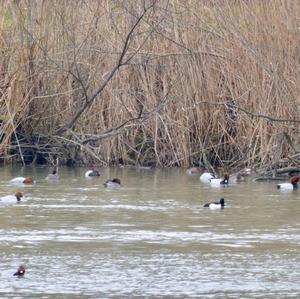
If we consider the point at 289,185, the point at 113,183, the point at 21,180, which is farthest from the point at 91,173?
the point at 289,185

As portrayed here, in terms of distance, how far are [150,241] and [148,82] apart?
764 centimetres

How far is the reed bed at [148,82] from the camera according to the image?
1727 cm

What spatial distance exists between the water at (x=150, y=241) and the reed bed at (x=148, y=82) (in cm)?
166

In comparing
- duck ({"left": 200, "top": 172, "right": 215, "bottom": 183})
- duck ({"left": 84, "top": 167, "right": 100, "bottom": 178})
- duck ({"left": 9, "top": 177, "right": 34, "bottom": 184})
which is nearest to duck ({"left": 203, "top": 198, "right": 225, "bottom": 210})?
duck ({"left": 200, "top": 172, "right": 215, "bottom": 183})

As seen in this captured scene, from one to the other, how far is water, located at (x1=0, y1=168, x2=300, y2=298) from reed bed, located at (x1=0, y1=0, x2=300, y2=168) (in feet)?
5.43

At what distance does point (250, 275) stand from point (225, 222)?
3.17 metres

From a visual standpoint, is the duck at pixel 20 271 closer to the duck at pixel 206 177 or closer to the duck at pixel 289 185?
the duck at pixel 289 185

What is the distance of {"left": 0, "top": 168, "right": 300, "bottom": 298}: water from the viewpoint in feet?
29.5

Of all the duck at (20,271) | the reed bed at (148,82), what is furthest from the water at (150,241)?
the reed bed at (148,82)

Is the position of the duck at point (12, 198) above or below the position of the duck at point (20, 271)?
above

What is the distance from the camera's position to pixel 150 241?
11133 millimetres

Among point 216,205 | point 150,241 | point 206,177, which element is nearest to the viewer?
point 150,241

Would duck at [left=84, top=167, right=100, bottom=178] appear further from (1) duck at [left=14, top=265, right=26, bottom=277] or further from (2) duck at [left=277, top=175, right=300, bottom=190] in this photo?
(1) duck at [left=14, top=265, right=26, bottom=277]

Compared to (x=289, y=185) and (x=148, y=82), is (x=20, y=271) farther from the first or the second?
(x=148, y=82)
